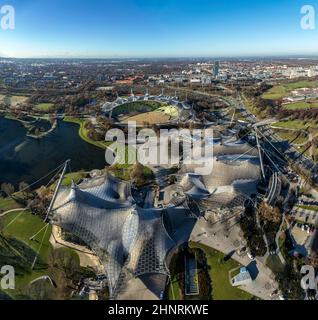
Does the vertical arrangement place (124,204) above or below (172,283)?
above

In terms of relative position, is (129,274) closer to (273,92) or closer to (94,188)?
(94,188)

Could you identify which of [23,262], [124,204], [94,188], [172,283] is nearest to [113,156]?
[94,188]

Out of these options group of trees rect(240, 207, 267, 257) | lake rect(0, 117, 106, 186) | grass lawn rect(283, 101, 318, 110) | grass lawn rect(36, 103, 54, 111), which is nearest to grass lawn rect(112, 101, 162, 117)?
lake rect(0, 117, 106, 186)

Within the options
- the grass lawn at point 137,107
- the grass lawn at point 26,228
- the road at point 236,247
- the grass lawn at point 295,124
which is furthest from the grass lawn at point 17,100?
the road at point 236,247

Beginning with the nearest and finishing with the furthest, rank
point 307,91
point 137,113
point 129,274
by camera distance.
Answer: point 129,274 < point 137,113 < point 307,91

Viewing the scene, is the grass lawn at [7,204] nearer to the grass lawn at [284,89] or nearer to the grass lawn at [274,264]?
the grass lawn at [274,264]

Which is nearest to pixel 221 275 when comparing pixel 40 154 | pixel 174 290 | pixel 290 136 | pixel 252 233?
pixel 174 290

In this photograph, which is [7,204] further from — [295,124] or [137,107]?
[295,124]
